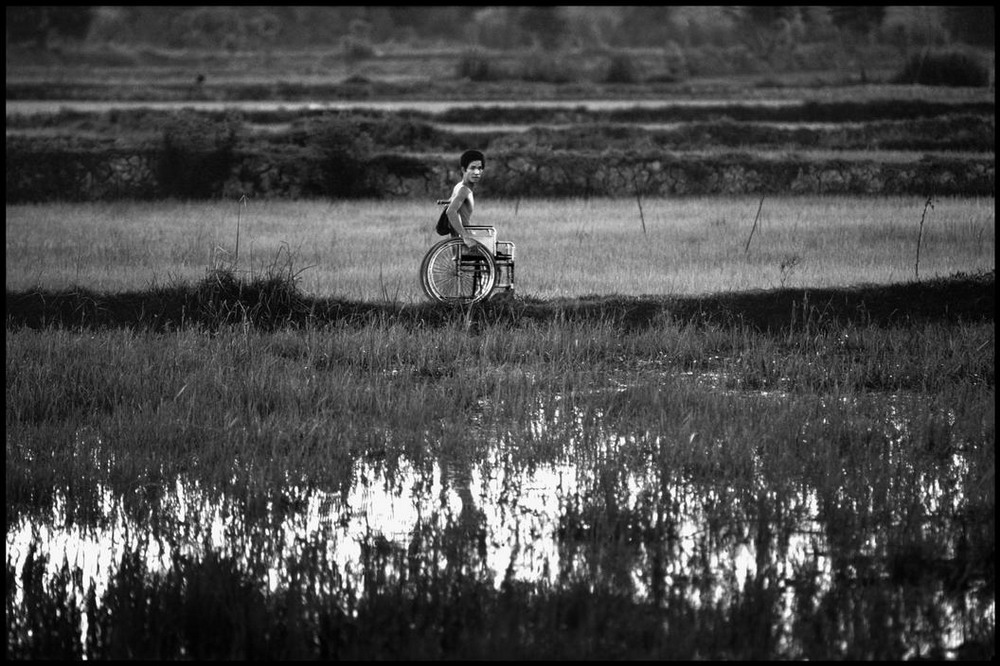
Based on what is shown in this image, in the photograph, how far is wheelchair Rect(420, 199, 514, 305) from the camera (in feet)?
21.8

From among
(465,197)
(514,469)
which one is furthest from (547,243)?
(514,469)

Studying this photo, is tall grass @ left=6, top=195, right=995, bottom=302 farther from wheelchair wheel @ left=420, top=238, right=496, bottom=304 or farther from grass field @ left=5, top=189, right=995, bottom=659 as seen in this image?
wheelchair wheel @ left=420, top=238, right=496, bottom=304

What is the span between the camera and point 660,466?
Answer: 4461 mm

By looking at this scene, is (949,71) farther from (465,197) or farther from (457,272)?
(465,197)

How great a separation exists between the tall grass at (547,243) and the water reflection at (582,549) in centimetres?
302

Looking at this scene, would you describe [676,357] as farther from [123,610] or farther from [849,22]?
[849,22]

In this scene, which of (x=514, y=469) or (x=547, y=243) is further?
(x=547, y=243)

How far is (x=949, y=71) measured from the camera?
75.4ft

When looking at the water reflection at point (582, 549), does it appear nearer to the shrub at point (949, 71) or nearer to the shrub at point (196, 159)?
the shrub at point (196, 159)

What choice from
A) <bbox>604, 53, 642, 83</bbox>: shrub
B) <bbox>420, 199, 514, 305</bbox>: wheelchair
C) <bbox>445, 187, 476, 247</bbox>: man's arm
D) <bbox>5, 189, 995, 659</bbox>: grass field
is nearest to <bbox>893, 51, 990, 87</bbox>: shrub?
<bbox>604, 53, 642, 83</bbox>: shrub

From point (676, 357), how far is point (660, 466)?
205 cm

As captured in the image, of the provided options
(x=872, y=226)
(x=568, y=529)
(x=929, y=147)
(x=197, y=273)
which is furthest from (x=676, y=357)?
(x=929, y=147)

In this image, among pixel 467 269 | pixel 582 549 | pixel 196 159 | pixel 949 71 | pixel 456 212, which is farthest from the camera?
pixel 949 71

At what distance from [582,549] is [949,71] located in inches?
869
